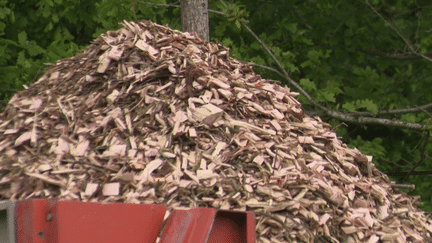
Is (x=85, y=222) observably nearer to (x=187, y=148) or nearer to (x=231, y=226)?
(x=231, y=226)

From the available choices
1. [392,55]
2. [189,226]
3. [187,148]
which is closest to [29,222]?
[189,226]

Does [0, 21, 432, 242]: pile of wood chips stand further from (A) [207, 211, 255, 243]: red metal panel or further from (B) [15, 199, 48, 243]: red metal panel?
(B) [15, 199, 48, 243]: red metal panel

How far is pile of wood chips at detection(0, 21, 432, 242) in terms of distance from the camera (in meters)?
2.57

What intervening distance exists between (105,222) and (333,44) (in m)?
6.03

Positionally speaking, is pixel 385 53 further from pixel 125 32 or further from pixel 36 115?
pixel 36 115

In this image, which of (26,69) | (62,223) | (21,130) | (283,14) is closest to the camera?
(62,223)

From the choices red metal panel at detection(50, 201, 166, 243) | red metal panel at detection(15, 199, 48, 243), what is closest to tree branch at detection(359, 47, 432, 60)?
red metal panel at detection(50, 201, 166, 243)

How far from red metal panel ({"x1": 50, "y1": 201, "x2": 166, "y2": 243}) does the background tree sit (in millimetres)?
4528

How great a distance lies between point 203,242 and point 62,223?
479 millimetres

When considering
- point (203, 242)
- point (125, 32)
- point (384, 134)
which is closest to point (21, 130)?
point (125, 32)

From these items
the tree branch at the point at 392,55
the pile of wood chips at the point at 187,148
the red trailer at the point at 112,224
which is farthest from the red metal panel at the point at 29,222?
the tree branch at the point at 392,55

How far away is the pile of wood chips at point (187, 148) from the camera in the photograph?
2566 millimetres

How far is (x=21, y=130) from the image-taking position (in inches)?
122

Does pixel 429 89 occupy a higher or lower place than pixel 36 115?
lower
